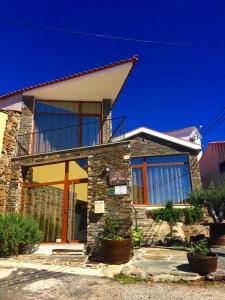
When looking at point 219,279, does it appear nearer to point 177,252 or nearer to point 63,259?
point 177,252

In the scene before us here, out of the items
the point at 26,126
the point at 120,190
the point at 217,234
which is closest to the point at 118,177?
the point at 120,190

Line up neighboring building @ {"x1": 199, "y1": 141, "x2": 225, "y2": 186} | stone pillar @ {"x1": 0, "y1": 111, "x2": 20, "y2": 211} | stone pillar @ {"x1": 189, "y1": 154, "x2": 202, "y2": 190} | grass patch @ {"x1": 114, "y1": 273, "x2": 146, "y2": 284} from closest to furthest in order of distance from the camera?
grass patch @ {"x1": 114, "y1": 273, "x2": 146, "y2": 284}, stone pillar @ {"x1": 0, "y1": 111, "x2": 20, "y2": 211}, stone pillar @ {"x1": 189, "y1": 154, "x2": 202, "y2": 190}, neighboring building @ {"x1": 199, "y1": 141, "x2": 225, "y2": 186}

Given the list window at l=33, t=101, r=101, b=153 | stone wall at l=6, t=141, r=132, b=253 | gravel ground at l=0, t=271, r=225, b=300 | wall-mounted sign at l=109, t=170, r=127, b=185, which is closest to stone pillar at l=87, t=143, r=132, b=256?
stone wall at l=6, t=141, r=132, b=253

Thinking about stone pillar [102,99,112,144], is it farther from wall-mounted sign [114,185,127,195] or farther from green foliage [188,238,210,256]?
green foliage [188,238,210,256]

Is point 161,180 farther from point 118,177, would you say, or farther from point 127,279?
point 127,279

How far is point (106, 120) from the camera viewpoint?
39.9 feet

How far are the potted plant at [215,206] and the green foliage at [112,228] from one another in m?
3.20

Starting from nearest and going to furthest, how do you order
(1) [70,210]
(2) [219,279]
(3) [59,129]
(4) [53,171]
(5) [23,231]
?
(2) [219,279] → (5) [23,231] → (1) [70,210] → (4) [53,171] → (3) [59,129]

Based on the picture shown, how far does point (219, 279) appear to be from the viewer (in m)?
5.80

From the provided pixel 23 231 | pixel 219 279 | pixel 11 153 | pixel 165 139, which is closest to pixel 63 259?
pixel 23 231

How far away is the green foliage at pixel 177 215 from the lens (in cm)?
1125

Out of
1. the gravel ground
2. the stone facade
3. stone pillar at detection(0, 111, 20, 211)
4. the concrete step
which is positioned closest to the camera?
the gravel ground

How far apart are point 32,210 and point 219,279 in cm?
697

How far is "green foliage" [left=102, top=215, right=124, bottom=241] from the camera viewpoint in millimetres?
8403
